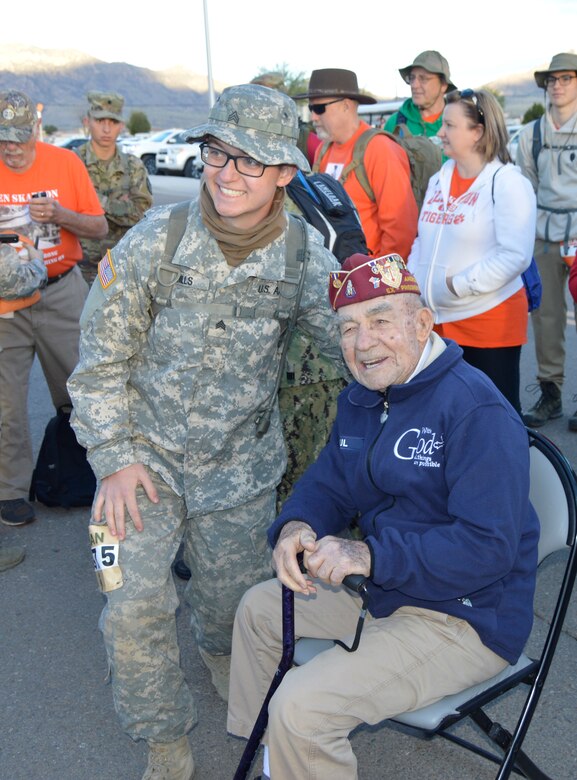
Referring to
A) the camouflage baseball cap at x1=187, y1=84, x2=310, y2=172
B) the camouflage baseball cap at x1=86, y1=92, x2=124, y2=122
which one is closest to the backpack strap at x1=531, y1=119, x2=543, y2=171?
the camouflage baseball cap at x1=86, y1=92, x2=124, y2=122

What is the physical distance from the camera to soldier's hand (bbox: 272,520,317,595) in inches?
87.5

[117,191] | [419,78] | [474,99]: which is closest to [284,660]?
[474,99]

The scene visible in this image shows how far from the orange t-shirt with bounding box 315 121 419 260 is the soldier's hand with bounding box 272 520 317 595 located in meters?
2.43

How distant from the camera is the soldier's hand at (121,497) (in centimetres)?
251

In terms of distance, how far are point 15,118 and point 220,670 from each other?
2.76 m

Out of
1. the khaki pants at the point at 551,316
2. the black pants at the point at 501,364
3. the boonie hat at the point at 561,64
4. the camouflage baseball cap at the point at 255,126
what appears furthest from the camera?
the khaki pants at the point at 551,316

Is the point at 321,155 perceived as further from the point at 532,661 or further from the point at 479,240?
the point at 532,661

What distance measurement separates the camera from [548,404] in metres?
5.85

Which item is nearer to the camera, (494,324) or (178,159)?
(494,324)

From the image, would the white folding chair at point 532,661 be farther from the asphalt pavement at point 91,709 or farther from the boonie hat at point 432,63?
the boonie hat at point 432,63

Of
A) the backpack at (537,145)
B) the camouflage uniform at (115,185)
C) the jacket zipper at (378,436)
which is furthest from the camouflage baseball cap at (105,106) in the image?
the jacket zipper at (378,436)

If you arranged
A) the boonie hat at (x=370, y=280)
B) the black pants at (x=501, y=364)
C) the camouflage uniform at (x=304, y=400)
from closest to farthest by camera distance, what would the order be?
1. the boonie hat at (x=370, y=280)
2. the camouflage uniform at (x=304, y=400)
3. the black pants at (x=501, y=364)

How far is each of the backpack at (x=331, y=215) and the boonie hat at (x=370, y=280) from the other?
1001 mm

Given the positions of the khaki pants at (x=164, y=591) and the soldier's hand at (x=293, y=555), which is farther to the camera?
the khaki pants at (x=164, y=591)
